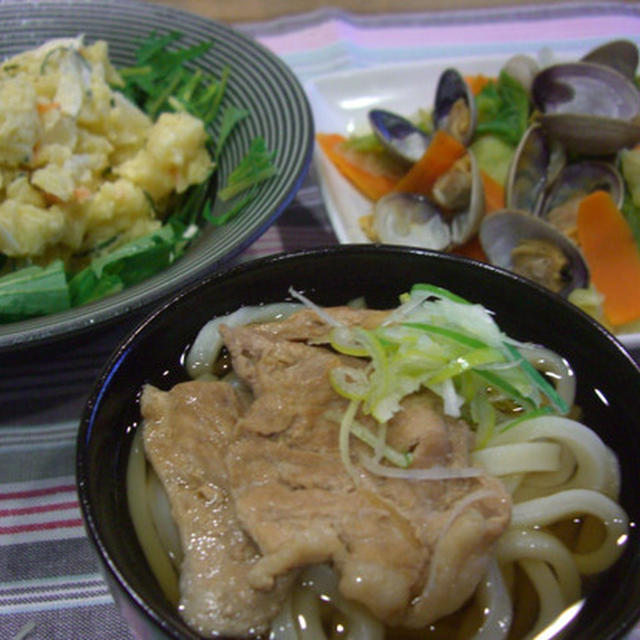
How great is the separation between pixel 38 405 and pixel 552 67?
204 cm

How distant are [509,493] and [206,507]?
18.3 inches

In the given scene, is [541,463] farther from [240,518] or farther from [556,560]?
[240,518]

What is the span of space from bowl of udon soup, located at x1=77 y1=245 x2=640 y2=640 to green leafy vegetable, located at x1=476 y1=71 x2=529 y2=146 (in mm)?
1369

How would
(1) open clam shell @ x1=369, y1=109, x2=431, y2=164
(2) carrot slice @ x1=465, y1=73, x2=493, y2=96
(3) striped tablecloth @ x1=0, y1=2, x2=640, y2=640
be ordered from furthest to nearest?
1. (2) carrot slice @ x1=465, y1=73, x2=493, y2=96
2. (1) open clam shell @ x1=369, y1=109, x2=431, y2=164
3. (3) striped tablecloth @ x1=0, y1=2, x2=640, y2=640

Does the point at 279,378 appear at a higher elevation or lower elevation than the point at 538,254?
higher

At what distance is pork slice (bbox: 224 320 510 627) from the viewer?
0.94 m

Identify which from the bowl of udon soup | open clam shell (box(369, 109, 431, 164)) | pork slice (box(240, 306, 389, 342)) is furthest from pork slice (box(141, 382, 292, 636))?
open clam shell (box(369, 109, 431, 164))

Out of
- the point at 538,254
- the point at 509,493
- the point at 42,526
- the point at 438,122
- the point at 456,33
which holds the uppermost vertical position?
the point at 456,33

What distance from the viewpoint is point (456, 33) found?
3326 mm

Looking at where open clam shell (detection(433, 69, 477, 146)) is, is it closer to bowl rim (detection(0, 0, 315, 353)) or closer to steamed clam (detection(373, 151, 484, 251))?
steamed clam (detection(373, 151, 484, 251))

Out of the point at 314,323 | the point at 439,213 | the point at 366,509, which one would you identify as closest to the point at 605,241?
the point at 439,213

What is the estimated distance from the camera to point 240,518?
39.0 inches

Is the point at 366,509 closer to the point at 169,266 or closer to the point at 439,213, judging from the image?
the point at 169,266

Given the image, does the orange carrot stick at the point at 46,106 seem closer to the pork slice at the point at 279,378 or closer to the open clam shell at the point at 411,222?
the open clam shell at the point at 411,222
